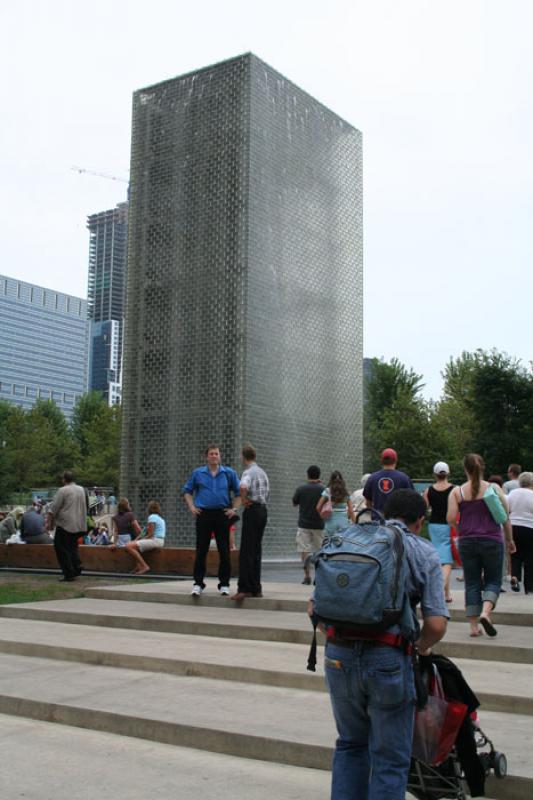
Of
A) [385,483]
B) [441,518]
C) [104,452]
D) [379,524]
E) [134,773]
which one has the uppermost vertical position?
[104,452]

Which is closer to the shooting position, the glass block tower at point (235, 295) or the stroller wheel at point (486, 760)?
the stroller wheel at point (486, 760)

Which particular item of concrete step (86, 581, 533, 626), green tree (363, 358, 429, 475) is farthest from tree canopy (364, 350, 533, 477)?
concrete step (86, 581, 533, 626)

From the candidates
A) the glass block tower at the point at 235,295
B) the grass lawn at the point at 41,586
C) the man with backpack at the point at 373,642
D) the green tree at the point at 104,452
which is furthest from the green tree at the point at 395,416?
the man with backpack at the point at 373,642

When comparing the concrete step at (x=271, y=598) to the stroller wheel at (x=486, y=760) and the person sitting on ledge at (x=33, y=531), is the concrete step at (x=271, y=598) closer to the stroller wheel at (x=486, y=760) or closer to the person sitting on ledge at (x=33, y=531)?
the stroller wheel at (x=486, y=760)

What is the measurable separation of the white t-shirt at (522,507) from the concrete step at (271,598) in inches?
39.0

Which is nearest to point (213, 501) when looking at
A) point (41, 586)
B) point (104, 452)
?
point (41, 586)

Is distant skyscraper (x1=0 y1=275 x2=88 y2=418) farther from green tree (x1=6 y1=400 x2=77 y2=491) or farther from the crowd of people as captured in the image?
the crowd of people

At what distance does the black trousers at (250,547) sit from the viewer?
1011 cm

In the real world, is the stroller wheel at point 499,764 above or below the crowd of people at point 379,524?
below

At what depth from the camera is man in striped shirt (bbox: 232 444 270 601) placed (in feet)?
33.1

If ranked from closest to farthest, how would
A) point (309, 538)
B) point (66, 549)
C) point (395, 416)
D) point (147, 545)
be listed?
point (309, 538), point (66, 549), point (147, 545), point (395, 416)

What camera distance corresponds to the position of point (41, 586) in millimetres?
13398

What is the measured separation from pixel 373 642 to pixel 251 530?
22.5ft

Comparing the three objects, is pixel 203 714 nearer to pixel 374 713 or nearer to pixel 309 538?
pixel 374 713
